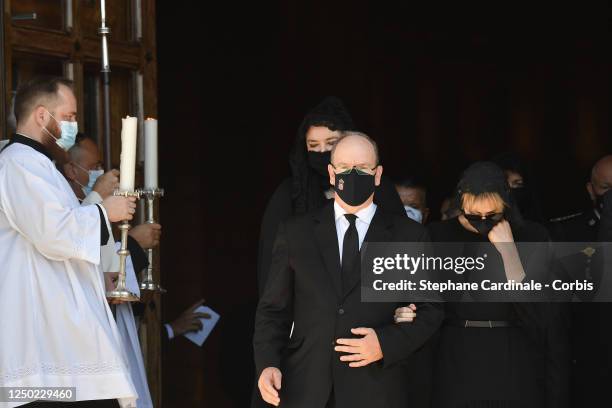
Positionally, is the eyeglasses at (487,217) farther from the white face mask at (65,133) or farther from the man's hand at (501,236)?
the white face mask at (65,133)

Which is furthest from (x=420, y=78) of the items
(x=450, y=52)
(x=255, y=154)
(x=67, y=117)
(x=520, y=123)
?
(x=67, y=117)

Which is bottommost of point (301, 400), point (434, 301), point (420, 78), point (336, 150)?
point (301, 400)

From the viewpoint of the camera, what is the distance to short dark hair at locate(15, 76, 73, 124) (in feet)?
16.4

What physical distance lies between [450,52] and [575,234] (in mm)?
3906

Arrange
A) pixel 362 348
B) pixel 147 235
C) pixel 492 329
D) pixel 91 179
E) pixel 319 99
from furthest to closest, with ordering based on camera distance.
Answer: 1. pixel 319 99
2. pixel 91 179
3. pixel 147 235
4. pixel 492 329
5. pixel 362 348

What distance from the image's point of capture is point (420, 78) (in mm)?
10367

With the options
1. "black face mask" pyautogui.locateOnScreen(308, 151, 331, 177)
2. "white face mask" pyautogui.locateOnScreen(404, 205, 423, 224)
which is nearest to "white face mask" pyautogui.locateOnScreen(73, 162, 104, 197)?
"black face mask" pyautogui.locateOnScreen(308, 151, 331, 177)

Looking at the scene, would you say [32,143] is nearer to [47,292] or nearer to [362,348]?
[47,292]

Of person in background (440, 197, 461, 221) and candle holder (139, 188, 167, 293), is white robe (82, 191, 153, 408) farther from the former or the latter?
person in background (440, 197, 461, 221)

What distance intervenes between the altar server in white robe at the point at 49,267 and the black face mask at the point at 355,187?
98 cm

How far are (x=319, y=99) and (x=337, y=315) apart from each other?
17.7ft

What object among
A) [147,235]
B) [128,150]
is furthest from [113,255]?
[128,150]

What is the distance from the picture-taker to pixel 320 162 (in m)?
5.51

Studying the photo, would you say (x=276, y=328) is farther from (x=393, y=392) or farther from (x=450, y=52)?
(x=450, y=52)
